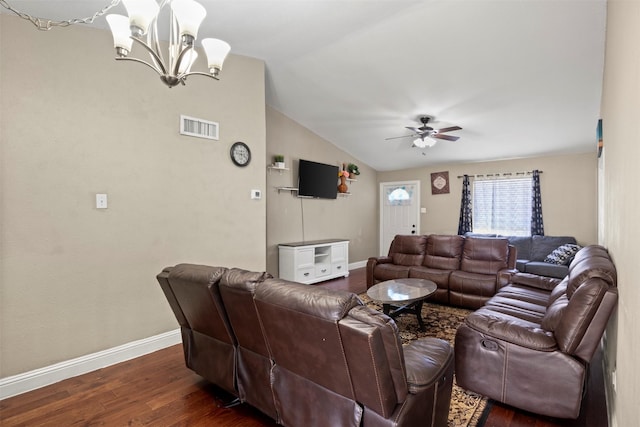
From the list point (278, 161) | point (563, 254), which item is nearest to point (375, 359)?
point (278, 161)

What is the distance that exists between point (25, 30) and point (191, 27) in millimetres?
1630

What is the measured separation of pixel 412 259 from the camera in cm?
475

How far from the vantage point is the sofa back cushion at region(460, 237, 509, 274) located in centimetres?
407

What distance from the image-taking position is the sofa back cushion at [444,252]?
4414 millimetres

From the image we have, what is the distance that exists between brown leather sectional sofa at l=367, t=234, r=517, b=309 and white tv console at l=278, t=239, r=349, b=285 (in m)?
0.99

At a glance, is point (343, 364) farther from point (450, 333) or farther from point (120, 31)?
point (450, 333)

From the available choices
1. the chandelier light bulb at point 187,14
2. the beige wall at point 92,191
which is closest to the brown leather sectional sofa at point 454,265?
the beige wall at point 92,191

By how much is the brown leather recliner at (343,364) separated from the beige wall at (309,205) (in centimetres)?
355

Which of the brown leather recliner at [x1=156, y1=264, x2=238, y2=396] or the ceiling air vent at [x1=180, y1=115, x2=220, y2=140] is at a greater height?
the ceiling air vent at [x1=180, y1=115, x2=220, y2=140]

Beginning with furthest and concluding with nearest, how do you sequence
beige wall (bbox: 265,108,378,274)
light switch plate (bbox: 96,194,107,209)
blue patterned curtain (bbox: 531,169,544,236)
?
1. blue patterned curtain (bbox: 531,169,544,236)
2. beige wall (bbox: 265,108,378,274)
3. light switch plate (bbox: 96,194,107,209)

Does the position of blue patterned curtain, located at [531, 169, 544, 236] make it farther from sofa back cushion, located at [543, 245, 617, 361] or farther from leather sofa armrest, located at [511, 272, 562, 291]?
sofa back cushion, located at [543, 245, 617, 361]

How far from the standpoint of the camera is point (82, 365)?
8.22ft

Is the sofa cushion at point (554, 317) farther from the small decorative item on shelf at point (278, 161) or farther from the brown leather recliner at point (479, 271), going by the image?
the small decorative item on shelf at point (278, 161)

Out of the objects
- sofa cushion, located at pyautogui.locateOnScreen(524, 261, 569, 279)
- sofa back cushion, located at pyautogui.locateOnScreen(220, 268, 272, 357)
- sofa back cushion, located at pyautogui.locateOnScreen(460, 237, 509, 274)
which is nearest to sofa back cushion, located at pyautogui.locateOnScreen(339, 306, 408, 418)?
sofa back cushion, located at pyautogui.locateOnScreen(220, 268, 272, 357)
